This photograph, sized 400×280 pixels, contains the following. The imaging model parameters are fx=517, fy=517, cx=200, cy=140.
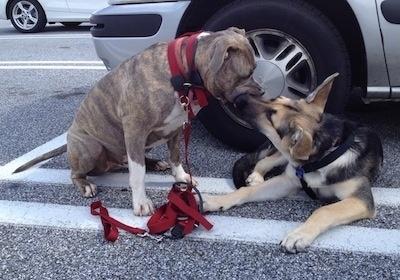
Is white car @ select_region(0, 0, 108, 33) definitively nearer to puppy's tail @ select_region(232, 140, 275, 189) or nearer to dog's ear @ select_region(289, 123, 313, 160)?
puppy's tail @ select_region(232, 140, 275, 189)

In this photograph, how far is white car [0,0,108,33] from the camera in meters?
10.8

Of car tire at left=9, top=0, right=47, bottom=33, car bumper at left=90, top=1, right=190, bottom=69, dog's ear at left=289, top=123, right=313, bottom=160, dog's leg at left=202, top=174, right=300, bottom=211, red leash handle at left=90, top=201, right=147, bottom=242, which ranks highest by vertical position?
car bumper at left=90, top=1, right=190, bottom=69

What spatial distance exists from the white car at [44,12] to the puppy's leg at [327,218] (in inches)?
349

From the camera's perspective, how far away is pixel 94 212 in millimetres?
2939

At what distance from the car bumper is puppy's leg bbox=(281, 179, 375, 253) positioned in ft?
5.30

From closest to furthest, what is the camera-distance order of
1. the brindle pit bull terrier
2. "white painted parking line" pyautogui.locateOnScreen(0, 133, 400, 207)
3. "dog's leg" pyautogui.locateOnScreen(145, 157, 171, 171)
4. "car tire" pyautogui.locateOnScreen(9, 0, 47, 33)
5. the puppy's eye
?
the brindle pit bull terrier
the puppy's eye
"white painted parking line" pyautogui.locateOnScreen(0, 133, 400, 207)
"dog's leg" pyautogui.locateOnScreen(145, 157, 171, 171)
"car tire" pyautogui.locateOnScreen(9, 0, 47, 33)

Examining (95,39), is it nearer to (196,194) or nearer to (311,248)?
(196,194)

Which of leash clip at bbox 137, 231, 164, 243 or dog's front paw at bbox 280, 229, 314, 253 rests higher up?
leash clip at bbox 137, 231, 164, 243

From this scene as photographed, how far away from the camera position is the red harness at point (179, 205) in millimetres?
2727

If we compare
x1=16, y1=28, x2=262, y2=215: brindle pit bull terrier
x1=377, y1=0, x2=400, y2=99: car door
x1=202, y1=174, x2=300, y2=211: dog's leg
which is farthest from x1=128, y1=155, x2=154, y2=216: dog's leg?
x1=377, y1=0, x2=400, y2=99: car door

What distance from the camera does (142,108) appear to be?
9.52 feet

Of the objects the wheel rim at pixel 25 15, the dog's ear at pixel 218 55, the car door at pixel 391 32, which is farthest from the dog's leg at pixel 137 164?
the wheel rim at pixel 25 15

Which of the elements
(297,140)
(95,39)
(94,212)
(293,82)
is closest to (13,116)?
(95,39)

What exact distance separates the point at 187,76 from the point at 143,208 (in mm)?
794
